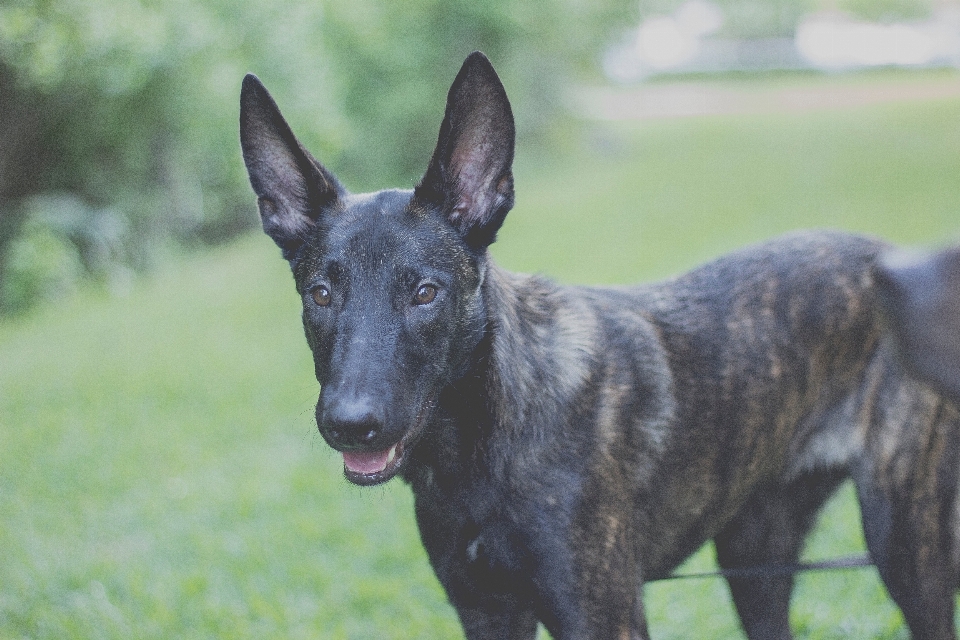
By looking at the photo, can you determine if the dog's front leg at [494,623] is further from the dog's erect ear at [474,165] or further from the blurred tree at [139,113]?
the blurred tree at [139,113]

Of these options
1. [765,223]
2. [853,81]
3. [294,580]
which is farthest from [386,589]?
[853,81]

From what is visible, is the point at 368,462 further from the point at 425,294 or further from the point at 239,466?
the point at 239,466

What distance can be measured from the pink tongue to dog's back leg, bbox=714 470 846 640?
1.65m

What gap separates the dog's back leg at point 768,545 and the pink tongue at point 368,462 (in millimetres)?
1650

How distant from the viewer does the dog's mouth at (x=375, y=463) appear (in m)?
2.79

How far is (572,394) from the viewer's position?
10.2 ft

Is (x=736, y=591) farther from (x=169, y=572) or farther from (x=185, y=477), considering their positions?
(x=185, y=477)

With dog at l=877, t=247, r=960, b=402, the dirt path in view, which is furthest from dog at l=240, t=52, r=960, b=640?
the dirt path

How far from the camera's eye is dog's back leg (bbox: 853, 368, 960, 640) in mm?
3295

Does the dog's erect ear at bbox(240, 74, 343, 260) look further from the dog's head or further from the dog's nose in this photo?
the dog's nose

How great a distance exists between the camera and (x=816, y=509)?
3.76 meters

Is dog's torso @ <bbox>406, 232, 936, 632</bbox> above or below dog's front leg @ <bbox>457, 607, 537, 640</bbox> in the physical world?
above

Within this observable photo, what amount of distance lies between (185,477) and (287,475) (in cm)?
72

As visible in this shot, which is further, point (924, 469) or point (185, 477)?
point (185, 477)
